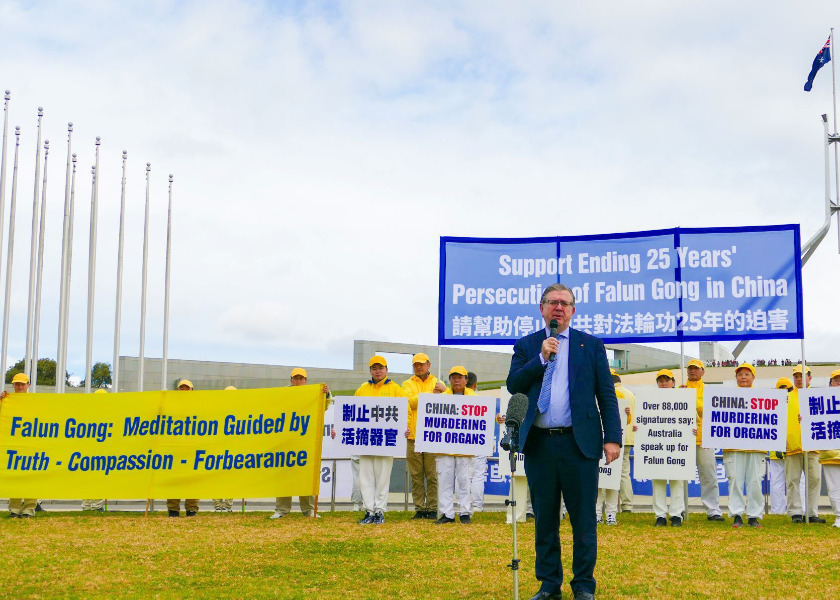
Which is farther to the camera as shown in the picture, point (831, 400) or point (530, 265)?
point (530, 265)

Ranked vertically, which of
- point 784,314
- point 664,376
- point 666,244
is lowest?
point 664,376

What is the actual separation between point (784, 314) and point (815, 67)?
1782 centimetres

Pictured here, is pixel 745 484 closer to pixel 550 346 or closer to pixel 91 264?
pixel 550 346

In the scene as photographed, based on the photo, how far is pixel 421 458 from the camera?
1317 centimetres

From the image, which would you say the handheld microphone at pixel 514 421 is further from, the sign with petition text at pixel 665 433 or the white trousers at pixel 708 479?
the white trousers at pixel 708 479

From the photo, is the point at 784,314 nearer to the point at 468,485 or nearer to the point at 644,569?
the point at 468,485

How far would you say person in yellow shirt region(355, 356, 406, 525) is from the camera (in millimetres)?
11664

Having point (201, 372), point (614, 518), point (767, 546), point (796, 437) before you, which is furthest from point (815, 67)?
point (201, 372)

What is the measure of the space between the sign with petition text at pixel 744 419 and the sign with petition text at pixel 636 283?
2487mm

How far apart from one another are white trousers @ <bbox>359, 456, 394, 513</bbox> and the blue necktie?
603 centimetres

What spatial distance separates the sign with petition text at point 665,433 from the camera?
40.4 feet

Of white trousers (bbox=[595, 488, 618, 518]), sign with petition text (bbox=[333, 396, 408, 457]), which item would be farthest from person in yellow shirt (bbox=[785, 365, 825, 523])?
sign with petition text (bbox=[333, 396, 408, 457])

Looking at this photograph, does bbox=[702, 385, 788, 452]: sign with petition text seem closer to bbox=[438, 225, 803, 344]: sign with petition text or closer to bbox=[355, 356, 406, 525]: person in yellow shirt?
bbox=[438, 225, 803, 344]: sign with petition text

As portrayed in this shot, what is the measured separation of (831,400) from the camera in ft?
40.4
